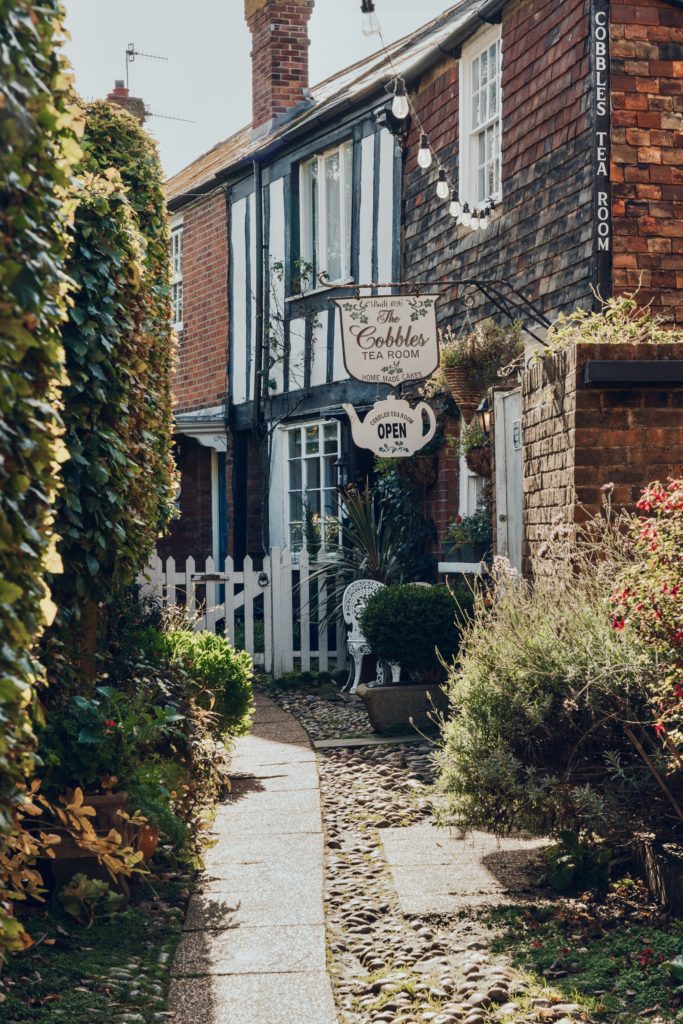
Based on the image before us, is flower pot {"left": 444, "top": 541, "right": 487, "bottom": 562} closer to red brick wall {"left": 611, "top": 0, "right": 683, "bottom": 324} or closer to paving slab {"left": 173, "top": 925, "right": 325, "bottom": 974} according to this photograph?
red brick wall {"left": 611, "top": 0, "right": 683, "bottom": 324}

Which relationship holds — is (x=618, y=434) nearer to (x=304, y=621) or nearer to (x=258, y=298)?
(x=304, y=621)

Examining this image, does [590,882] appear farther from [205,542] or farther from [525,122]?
[205,542]

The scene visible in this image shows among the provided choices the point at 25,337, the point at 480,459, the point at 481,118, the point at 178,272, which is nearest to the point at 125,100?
the point at 178,272

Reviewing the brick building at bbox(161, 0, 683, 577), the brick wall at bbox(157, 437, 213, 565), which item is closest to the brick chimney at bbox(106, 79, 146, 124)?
the brick building at bbox(161, 0, 683, 577)

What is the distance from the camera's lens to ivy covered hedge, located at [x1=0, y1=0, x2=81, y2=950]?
2.48m

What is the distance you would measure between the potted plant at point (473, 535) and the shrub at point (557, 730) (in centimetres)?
467

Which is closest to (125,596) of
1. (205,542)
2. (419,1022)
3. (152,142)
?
(152,142)

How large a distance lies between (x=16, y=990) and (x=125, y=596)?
3375mm

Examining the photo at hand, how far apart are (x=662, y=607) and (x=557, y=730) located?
27.6 inches

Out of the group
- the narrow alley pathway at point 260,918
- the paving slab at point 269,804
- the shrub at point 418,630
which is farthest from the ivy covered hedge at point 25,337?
the shrub at point 418,630

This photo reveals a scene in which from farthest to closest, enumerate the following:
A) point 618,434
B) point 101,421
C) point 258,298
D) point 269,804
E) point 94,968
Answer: point 258,298
point 269,804
point 618,434
point 101,421
point 94,968

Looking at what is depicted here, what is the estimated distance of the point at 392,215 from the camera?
39.4 feet

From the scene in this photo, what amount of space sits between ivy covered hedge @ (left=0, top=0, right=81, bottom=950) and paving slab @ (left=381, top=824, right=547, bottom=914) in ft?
7.61

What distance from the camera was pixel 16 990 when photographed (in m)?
3.78
